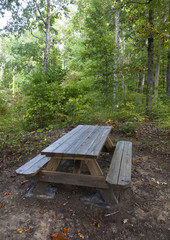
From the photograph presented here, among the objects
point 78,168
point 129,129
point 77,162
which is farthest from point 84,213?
point 129,129

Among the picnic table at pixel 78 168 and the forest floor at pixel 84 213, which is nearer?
the forest floor at pixel 84 213

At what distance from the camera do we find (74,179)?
2289 millimetres

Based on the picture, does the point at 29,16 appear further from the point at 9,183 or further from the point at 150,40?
the point at 9,183

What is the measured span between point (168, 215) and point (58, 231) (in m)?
1.40

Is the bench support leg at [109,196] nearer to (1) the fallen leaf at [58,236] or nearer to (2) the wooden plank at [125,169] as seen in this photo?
(2) the wooden plank at [125,169]

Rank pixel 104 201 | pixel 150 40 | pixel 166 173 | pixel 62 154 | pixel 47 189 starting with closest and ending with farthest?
pixel 62 154
pixel 104 201
pixel 47 189
pixel 166 173
pixel 150 40

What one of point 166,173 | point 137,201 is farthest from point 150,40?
point 137,201

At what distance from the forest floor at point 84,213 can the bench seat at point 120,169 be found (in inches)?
17.8

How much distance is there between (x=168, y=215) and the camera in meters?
2.14

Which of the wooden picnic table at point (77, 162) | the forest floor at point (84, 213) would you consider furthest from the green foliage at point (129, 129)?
the wooden picnic table at point (77, 162)

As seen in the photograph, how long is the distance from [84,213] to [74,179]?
0.44 m

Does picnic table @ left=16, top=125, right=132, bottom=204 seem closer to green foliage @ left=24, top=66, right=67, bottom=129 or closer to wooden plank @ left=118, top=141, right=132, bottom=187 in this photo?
wooden plank @ left=118, top=141, right=132, bottom=187

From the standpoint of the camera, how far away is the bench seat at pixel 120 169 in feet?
6.39

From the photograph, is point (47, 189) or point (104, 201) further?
point (47, 189)
